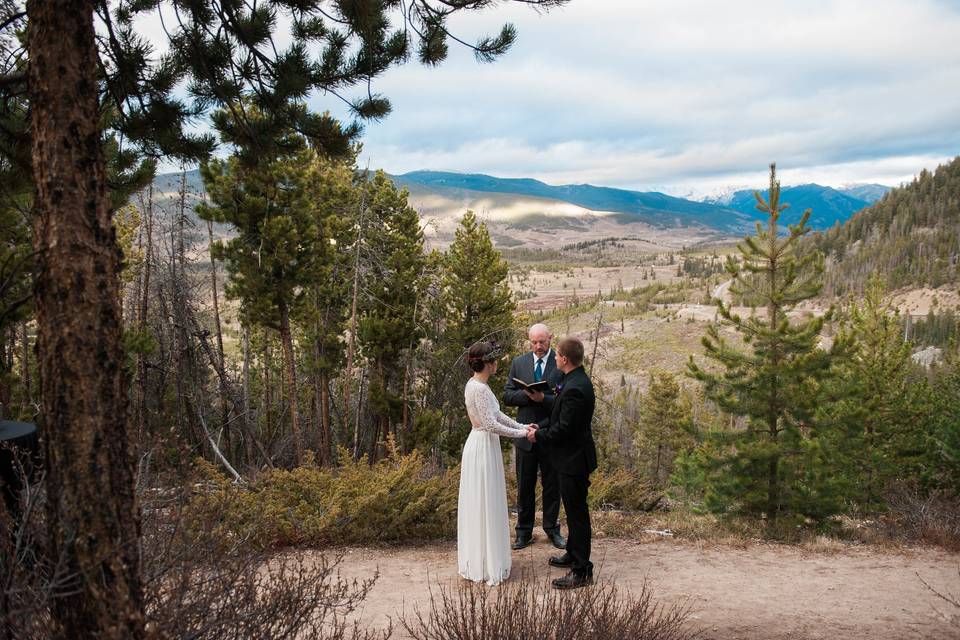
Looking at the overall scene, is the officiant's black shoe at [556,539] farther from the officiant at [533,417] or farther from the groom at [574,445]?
the groom at [574,445]

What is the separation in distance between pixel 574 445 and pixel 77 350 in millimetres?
3777

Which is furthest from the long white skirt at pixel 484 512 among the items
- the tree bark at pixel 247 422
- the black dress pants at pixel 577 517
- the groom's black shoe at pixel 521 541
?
the tree bark at pixel 247 422

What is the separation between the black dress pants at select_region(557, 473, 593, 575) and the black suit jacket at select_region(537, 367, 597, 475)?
0.09m

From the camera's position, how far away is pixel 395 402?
86.7 feet

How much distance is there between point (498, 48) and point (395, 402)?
22669 millimetres

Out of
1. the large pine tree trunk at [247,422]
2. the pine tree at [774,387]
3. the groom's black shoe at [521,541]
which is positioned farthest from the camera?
the large pine tree trunk at [247,422]

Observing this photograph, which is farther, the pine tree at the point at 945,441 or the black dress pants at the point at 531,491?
the pine tree at the point at 945,441

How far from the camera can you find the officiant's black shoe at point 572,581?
5.30 meters

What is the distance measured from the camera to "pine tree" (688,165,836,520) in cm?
1162

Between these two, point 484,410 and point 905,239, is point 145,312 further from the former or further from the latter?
point 905,239

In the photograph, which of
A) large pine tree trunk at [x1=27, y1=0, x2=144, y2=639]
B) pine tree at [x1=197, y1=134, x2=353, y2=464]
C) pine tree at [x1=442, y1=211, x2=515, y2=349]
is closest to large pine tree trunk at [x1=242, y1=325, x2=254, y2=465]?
pine tree at [x1=197, y1=134, x2=353, y2=464]

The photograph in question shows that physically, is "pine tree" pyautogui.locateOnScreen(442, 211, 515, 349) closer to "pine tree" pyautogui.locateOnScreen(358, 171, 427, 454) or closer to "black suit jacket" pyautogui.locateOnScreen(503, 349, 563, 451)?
"pine tree" pyautogui.locateOnScreen(358, 171, 427, 454)

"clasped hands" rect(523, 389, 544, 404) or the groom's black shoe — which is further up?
"clasped hands" rect(523, 389, 544, 404)

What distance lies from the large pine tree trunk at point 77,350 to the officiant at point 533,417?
3.90 m
